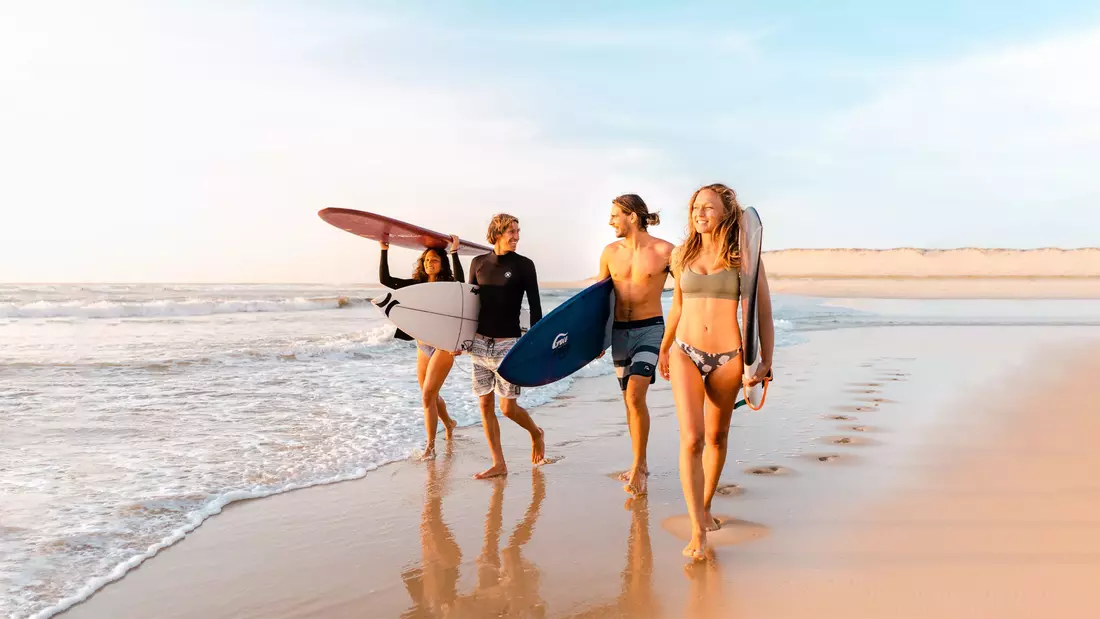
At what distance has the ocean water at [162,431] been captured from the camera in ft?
11.6

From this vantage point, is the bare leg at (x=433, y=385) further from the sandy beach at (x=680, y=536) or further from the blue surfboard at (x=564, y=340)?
the blue surfboard at (x=564, y=340)

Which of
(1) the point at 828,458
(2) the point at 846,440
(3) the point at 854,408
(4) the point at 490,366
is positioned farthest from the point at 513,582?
(3) the point at 854,408

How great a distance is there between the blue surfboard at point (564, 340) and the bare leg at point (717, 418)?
1.17 metres

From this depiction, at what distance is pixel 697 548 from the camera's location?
321 centimetres

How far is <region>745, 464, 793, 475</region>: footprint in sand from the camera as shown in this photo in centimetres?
464

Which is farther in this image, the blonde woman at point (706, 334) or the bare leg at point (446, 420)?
the bare leg at point (446, 420)

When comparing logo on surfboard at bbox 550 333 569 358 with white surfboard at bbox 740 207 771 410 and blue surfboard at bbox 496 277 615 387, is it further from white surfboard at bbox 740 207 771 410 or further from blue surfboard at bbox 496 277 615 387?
white surfboard at bbox 740 207 771 410

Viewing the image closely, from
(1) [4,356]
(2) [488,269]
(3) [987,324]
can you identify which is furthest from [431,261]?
(3) [987,324]

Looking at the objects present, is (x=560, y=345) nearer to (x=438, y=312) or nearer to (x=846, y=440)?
(x=438, y=312)

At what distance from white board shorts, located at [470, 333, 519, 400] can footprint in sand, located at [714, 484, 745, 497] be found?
1404 mm

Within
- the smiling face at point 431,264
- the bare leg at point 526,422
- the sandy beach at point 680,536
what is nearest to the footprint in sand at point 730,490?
the sandy beach at point 680,536

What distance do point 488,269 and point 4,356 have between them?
10136 mm

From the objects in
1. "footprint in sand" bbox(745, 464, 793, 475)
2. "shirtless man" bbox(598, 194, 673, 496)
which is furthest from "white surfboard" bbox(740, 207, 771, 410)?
"footprint in sand" bbox(745, 464, 793, 475)

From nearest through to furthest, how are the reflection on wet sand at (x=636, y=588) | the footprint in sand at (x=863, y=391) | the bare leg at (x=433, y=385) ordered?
the reflection on wet sand at (x=636, y=588) → the bare leg at (x=433, y=385) → the footprint in sand at (x=863, y=391)
